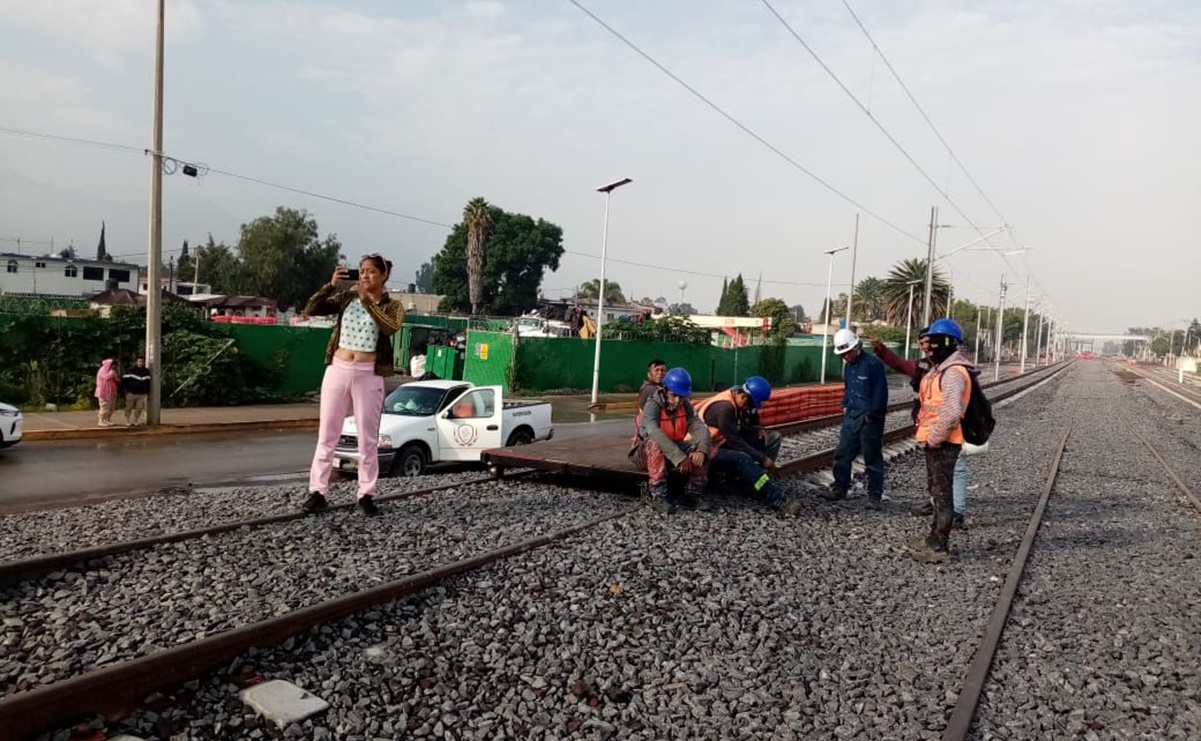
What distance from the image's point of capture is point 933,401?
22.9 feet

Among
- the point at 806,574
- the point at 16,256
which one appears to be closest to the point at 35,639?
the point at 806,574

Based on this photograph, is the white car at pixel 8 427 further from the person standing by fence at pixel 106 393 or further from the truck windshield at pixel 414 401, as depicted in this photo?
the truck windshield at pixel 414 401

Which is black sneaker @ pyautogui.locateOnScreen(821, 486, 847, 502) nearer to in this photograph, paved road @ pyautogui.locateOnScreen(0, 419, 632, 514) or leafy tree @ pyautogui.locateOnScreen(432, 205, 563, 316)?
paved road @ pyautogui.locateOnScreen(0, 419, 632, 514)

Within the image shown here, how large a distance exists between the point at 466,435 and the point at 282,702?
27.5 ft

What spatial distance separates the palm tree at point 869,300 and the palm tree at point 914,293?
18.4m

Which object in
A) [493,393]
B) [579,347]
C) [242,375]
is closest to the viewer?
[493,393]

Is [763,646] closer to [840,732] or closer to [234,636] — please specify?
[840,732]

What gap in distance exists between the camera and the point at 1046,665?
4918 mm

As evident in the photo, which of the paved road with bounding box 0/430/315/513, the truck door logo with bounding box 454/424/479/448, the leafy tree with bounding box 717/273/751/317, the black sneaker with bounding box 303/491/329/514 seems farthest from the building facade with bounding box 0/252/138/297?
the leafy tree with bounding box 717/273/751/317

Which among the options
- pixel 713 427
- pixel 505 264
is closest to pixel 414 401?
pixel 713 427

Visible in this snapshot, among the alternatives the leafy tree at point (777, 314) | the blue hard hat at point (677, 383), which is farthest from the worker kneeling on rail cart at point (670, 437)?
the leafy tree at point (777, 314)

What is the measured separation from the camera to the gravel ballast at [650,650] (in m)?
3.70

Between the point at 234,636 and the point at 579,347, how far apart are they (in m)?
28.1

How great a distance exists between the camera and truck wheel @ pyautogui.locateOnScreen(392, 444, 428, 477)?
11.0 m
